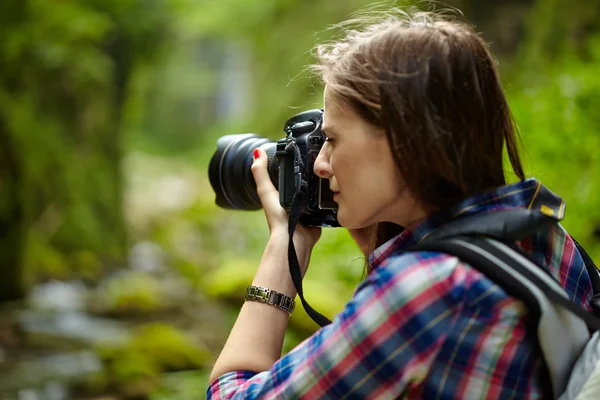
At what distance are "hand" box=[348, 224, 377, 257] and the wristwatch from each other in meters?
0.18

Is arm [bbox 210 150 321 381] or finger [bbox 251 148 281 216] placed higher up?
finger [bbox 251 148 281 216]

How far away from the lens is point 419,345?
72 cm

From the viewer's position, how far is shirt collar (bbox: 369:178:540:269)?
0.79 meters

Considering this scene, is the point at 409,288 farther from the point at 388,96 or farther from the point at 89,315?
the point at 89,315

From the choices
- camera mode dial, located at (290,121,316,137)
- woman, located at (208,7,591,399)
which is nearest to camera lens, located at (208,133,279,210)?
camera mode dial, located at (290,121,316,137)

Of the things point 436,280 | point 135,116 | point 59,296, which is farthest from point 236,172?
point 135,116

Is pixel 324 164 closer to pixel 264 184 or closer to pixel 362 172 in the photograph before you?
pixel 362 172

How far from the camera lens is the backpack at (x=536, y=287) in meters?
0.71

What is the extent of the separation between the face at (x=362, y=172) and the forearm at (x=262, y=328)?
0.46 ft

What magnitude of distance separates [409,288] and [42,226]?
6.44 m

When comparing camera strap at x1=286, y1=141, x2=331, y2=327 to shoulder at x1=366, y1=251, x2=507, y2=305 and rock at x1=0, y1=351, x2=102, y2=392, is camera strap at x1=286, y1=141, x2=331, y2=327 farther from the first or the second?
rock at x1=0, y1=351, x2=102, y2=392

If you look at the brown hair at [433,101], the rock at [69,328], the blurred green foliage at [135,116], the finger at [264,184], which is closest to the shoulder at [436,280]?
the brown hair at [433,101]

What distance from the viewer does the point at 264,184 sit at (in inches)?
43.4

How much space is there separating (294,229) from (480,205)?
1.01 feet
